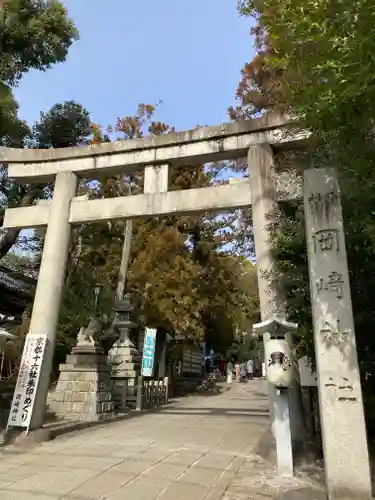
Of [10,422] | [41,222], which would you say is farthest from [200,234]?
[10,422]

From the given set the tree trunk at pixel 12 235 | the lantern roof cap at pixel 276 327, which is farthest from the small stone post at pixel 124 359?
the lantern roof cap at pixel 276 327

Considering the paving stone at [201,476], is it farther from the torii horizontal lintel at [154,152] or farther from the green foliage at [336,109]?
the torii horizontal lintel at [154,152]

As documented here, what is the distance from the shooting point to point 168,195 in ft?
28.1

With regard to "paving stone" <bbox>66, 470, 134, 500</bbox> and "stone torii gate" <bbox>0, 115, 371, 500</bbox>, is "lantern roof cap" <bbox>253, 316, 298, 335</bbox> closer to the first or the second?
"stone torii gate" <bbox>0, 115, 371, 500</bbox>

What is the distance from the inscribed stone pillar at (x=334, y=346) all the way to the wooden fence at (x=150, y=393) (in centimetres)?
997

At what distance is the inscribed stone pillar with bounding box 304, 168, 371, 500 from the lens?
4.45 m

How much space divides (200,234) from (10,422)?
15.0 metres

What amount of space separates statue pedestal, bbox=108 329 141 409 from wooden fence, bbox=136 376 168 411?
233 mm

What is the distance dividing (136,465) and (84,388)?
543 centimetres

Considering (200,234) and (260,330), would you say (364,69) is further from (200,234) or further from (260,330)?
(200,234)

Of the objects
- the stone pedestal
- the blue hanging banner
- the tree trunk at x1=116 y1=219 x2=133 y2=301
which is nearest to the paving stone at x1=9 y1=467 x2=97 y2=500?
the stone pedestal

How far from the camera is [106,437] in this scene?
8539 mm

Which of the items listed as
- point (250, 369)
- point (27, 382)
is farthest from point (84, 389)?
point (250, 369)

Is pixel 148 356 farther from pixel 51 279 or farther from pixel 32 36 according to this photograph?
pixel 32 36
